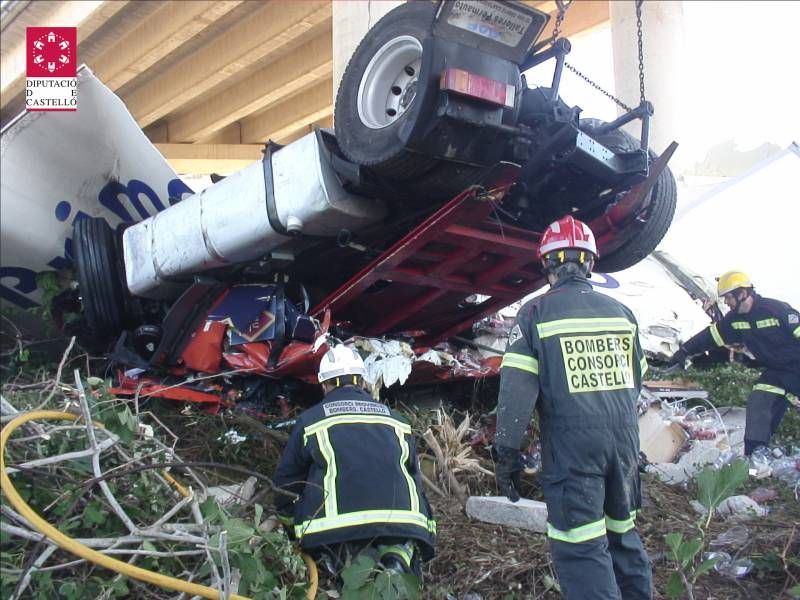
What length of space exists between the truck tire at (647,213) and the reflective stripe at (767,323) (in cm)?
152

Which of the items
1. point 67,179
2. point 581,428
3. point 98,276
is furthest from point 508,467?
point 67,179

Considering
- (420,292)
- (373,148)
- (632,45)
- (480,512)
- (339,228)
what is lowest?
(480,512)

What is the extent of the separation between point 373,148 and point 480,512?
68.8 inches

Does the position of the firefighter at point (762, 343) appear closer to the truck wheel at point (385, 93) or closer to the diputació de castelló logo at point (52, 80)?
the truck wheel at point (385, 93)

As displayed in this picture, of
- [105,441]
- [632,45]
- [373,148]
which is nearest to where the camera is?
[105,441]

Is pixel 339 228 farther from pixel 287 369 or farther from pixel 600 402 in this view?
pixel 600 402

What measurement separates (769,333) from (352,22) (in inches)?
203

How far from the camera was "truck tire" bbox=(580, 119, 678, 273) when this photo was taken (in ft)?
12.8

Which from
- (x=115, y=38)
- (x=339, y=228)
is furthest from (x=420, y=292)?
(x=115, y=38)

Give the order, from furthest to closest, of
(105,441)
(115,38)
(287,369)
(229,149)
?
(229,149) → (115,38) → (287,369) → (105,441)

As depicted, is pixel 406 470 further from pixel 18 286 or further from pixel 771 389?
pixel 18 286

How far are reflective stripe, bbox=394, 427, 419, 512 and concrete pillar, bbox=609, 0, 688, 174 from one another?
25.4ft

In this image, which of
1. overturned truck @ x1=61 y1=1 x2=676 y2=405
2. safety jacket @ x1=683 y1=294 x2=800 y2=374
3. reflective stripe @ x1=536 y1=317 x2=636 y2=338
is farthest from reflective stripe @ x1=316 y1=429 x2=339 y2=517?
safety jacket @ x1=683 y1=294 x2=800 y2=374

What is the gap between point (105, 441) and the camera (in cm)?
277
